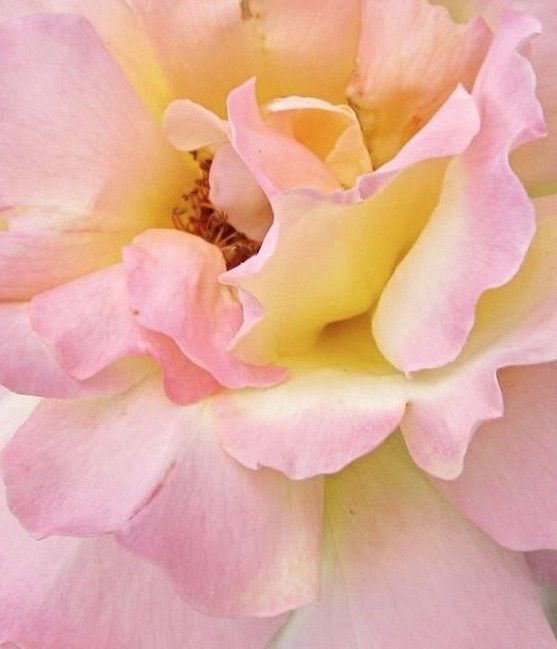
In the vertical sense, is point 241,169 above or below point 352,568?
above

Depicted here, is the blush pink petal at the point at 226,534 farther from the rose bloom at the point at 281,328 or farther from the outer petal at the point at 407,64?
the outer petal at the point at 407,64

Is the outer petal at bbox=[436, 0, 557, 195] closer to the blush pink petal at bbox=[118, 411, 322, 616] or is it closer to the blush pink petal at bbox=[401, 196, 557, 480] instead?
the blush pink petal at bbox=[401, 196, 557, 480]

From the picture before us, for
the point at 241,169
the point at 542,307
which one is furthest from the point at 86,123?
the point at 542,307

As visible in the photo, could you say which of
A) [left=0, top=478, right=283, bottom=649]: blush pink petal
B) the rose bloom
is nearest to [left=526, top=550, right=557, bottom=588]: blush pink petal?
the rose bloom

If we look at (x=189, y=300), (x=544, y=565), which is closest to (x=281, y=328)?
(x=189, y=300)

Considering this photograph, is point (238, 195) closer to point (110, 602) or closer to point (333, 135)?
point (333, 135)

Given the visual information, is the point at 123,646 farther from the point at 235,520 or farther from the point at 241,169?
the point at 241,169
